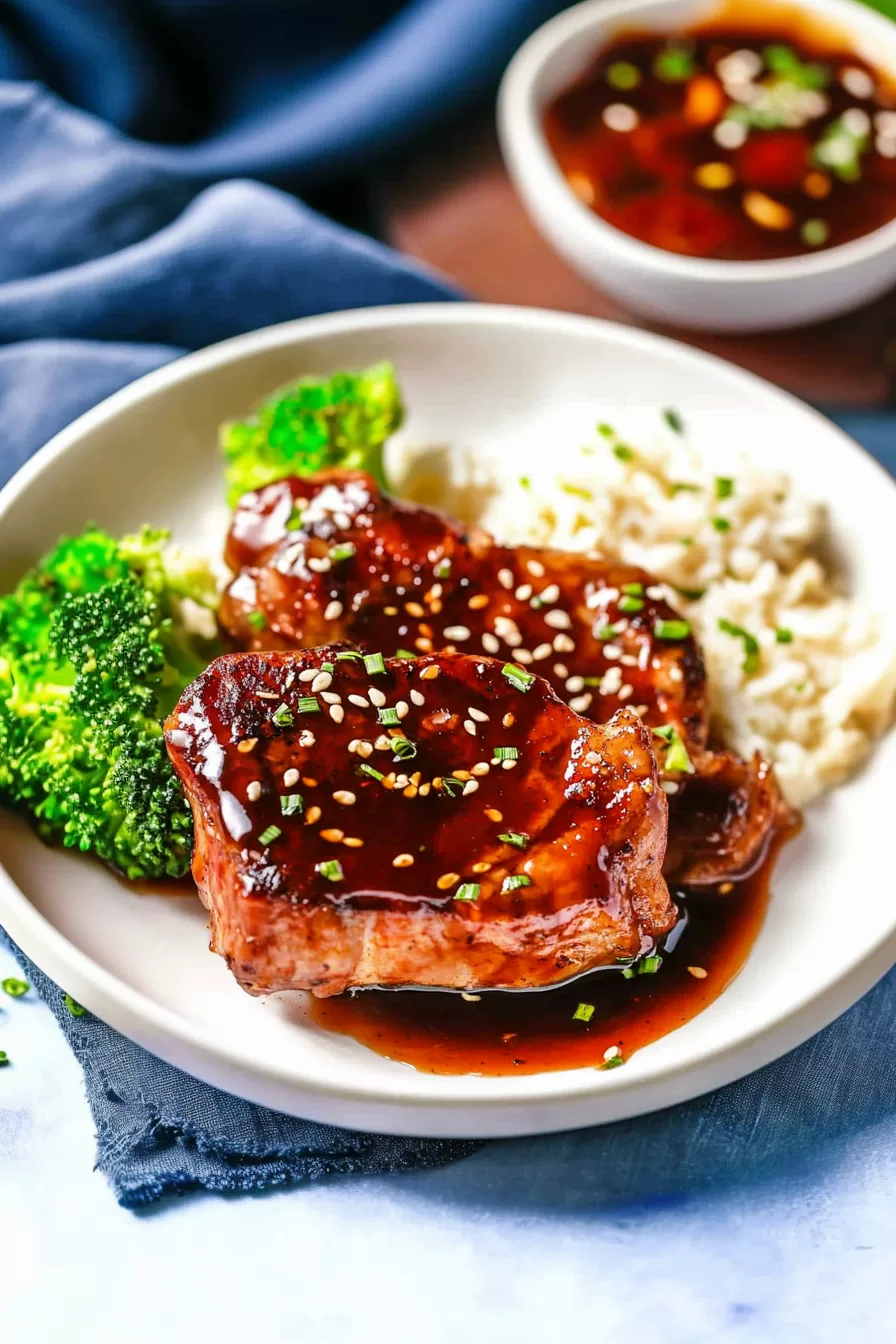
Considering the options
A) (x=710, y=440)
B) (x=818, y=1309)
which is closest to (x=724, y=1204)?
(x=818, y=1309)

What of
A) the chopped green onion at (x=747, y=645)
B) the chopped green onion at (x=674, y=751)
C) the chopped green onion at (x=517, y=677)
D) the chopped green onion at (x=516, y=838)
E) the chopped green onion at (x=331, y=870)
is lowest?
the chopped green onion at (x=747, y=645)

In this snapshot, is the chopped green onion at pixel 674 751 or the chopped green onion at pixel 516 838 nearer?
the chopped green onion at pixel 516 838

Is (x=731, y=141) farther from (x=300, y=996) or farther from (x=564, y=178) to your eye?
(x=300, y=996)

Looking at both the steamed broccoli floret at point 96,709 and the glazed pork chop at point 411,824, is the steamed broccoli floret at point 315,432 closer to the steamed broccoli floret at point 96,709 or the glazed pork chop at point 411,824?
the steamed broccoli floret at point 96,709

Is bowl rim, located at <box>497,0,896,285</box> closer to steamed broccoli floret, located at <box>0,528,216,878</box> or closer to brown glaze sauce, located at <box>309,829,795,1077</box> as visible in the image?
steamed broccoli floret, located at <box>0,528,216,878</box>

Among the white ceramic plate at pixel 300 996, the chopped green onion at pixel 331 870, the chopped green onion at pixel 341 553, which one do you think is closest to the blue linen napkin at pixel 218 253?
the white ceramic plate at pixel 300 996

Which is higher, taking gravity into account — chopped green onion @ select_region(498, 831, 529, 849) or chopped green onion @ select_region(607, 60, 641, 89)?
chopped green onion @ select_region(607, 60, 641, 89)

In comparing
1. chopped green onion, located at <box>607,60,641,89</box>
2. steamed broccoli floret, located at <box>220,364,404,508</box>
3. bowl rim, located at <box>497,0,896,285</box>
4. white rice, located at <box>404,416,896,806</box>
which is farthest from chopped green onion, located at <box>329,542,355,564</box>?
chopped green onion, located at <box>607,60,641,89</box>
